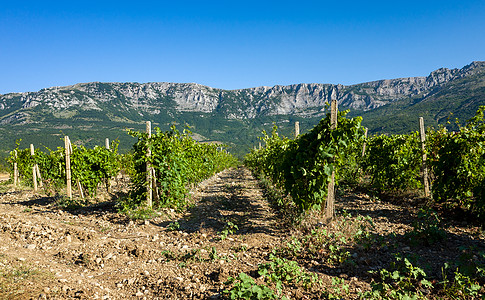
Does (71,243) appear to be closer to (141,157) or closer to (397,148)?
(141,157)

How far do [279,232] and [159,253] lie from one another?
2.74 meters

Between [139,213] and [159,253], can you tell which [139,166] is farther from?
[159,253]

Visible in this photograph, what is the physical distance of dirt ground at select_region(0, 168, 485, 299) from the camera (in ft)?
11.2

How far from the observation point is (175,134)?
886 centimetres

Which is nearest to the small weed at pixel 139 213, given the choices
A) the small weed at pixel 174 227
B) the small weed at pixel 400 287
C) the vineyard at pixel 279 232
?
the vineyard at pixel 279 232

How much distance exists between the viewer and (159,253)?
4836mm

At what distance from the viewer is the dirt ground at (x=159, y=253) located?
3.42m

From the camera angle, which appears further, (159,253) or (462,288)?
(159,253)

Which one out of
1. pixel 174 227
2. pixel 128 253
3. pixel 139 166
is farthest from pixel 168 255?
pixel 139 166

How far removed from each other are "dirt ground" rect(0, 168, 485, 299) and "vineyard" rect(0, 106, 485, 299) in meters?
0.03

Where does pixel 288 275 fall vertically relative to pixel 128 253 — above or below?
above

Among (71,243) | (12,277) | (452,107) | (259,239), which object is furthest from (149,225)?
(452,107)

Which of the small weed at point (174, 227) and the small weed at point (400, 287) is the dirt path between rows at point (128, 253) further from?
the small weed at point (400, 287)

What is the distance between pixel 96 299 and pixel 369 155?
11.5 meters
